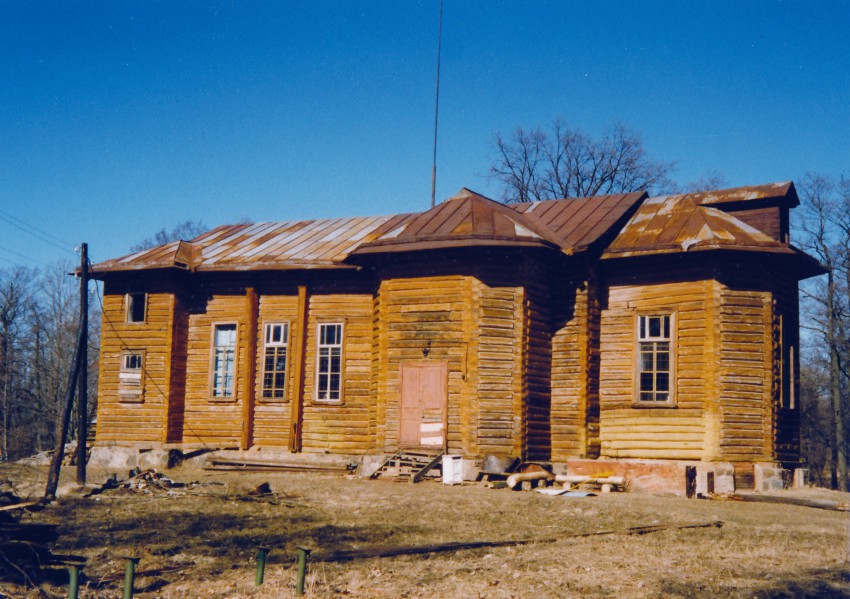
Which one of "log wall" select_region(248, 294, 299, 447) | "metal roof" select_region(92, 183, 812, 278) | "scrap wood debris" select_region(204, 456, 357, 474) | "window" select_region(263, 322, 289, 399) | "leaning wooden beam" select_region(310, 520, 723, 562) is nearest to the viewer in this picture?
"leaning wooden beam" select_region(310, 520, 723, 562)

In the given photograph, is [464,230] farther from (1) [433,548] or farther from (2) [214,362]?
(1) [433,548]

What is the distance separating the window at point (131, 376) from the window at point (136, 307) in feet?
2.91

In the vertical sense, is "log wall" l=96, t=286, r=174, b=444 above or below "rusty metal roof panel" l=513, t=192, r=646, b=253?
below

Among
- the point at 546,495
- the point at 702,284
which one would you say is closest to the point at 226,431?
the point at 546,495

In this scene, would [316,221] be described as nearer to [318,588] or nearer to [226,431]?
[226,431]

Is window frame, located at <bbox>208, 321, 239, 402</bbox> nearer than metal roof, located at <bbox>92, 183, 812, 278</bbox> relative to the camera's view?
No

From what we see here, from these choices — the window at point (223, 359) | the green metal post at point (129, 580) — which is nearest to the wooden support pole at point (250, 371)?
the window at point (223, 359)

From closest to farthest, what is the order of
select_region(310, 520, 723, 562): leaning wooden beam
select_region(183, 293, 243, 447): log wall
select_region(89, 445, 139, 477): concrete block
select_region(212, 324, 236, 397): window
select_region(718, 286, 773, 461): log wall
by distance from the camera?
select_region(310, 520, 723, 562): leaning wooden beam < select_region(718, 286, 773, 461): log wall < select_region(89, 445, 139, 477): concrete block < select_region(183, 293, 243, 447): log wall < select_region(212, 324, 236, 397): window

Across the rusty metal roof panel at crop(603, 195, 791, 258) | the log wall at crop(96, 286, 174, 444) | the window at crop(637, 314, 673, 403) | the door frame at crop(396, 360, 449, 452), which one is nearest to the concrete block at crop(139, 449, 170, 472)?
the log wall at crop(96, 286, 174, 444)

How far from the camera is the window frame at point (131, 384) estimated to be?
75.0 ft

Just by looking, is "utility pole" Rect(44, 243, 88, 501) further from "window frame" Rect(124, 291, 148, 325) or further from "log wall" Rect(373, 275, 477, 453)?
"log wall" Rect(373, 275, 477, 453)

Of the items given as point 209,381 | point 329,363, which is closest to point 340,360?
point 329,363

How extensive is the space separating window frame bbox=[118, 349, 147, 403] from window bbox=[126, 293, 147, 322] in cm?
86

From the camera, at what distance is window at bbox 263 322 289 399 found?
73.5 feet
